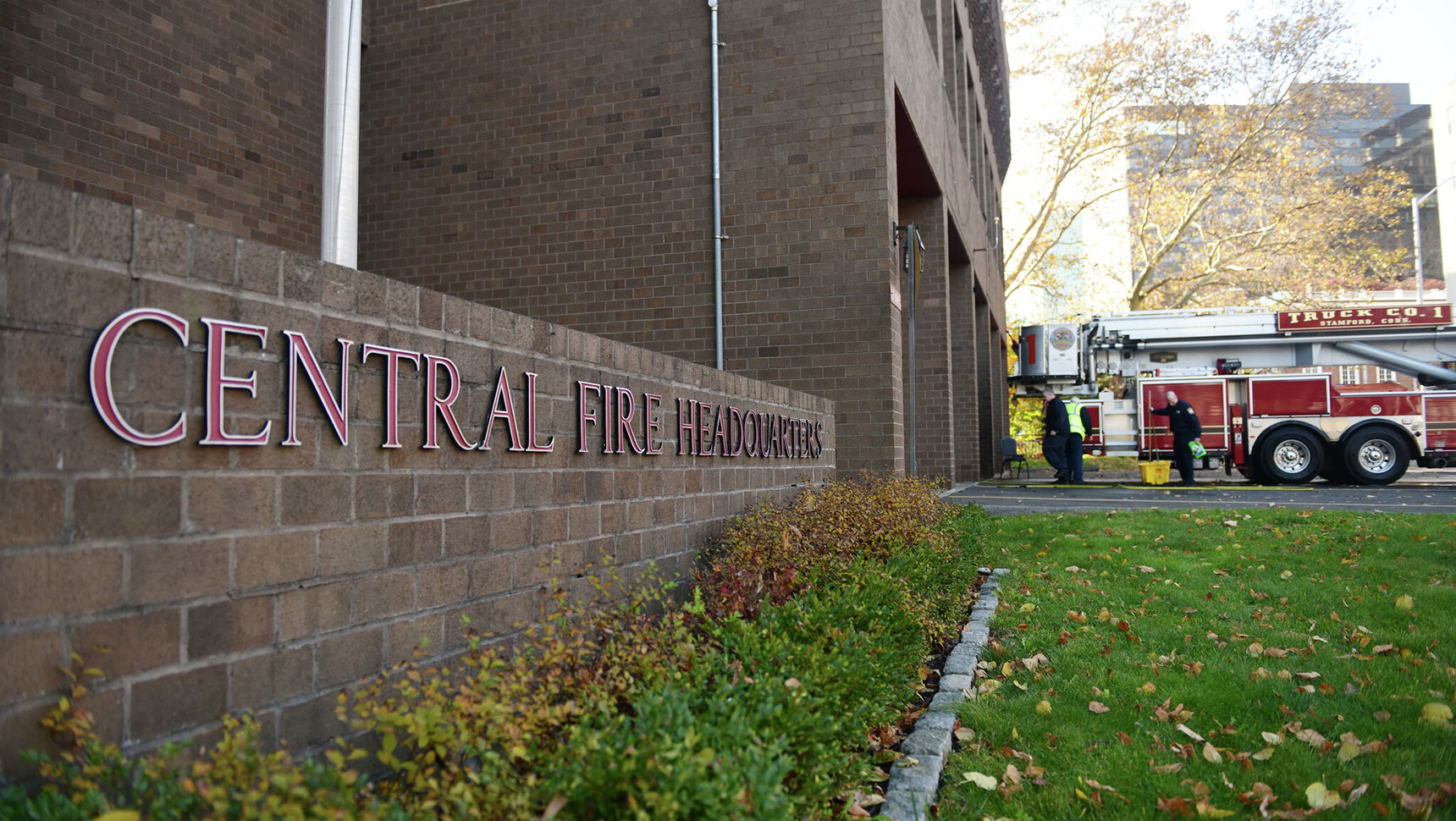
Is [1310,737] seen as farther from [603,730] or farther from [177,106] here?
[177,106]

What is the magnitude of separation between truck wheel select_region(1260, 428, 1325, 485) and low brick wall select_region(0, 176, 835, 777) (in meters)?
18.3

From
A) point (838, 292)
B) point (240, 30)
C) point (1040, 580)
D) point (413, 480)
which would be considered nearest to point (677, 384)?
point (413, 480)

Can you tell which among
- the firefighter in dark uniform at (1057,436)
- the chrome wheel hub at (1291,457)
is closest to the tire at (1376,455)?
the chrome wheel hub at (1291,457)

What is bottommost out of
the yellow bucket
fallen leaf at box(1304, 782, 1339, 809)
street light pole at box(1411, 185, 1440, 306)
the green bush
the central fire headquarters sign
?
fallen leaf at box(1304, 782, 1339, 809)

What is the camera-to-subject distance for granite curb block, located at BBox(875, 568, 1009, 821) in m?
3.61

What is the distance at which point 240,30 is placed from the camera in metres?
10.5

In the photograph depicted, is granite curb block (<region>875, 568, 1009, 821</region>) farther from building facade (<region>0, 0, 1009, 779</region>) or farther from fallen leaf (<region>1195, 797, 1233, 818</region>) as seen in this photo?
building facade (<region>0, 0, 1009, 779</region>)

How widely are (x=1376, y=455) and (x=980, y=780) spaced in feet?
60.6

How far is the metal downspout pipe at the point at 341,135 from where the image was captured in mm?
5723

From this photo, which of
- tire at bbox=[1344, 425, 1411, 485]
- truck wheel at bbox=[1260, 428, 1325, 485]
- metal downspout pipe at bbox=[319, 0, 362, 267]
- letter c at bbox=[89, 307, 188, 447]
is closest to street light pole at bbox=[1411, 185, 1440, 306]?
tire at bbox=[1344, 425, 1411, 485]

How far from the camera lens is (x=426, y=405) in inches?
146

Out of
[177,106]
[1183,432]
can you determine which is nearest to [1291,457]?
[1183,432]

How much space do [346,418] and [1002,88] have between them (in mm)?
Result: 29150

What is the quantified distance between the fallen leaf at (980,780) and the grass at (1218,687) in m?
0.02
